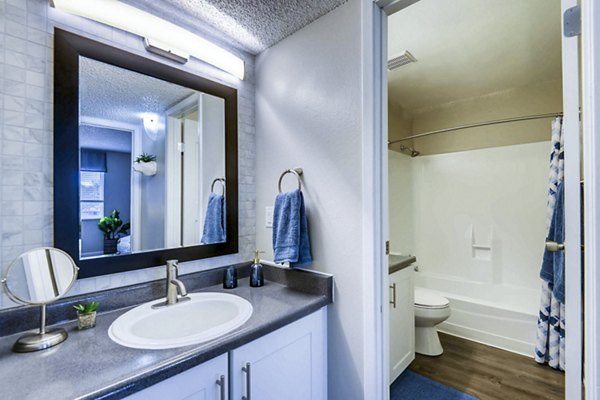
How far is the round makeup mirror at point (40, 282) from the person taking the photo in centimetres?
82

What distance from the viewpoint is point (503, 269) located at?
275cm

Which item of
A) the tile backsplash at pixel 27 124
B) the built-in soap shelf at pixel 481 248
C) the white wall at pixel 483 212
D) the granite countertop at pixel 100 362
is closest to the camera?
the granite countertop at pixel 100 362

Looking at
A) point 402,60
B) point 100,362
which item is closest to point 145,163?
point 100,362

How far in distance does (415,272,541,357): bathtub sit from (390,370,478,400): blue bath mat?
88 centimetres

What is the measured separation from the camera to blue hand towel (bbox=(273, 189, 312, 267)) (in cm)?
130

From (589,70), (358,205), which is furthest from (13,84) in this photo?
(589,70)

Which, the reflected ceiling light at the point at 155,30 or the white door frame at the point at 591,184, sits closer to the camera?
the white door frame at the point at 591,184

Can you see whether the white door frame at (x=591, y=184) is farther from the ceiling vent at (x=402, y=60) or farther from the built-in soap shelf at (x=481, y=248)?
the built-in soap shelf at (x=481, y=248)

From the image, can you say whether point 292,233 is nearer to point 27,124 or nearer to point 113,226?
point 113,226

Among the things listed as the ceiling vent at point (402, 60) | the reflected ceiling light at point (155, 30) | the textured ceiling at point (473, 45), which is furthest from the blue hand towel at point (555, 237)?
the reflected ceiling light at point (155, 30)

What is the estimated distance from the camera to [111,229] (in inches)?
44.1

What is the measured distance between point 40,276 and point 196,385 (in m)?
0.64

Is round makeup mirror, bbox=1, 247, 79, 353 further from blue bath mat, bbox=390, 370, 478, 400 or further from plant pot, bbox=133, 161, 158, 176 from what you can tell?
blue bath mat, bbox=390, 370, 478, 400

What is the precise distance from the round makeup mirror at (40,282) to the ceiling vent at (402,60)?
2.28 meters
